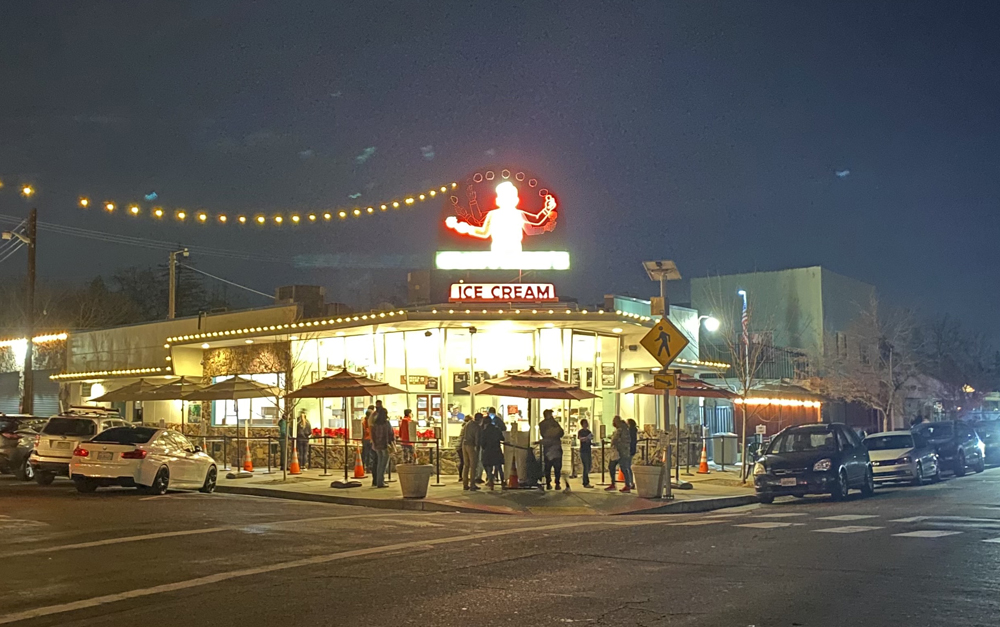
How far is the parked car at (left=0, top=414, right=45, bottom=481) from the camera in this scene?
82.4 ft

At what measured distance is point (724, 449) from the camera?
3145 centimetres

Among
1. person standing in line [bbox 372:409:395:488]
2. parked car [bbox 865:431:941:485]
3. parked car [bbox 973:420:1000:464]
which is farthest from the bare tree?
person standing in line [bbox 372:409:395:488]

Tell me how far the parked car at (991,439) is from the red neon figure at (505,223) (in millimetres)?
17726

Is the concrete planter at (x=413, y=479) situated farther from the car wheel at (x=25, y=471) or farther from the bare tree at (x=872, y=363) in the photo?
the bare tree at (x=872, y=363)

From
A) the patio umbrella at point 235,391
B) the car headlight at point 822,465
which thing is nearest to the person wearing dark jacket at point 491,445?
the car headlight at point 822,465

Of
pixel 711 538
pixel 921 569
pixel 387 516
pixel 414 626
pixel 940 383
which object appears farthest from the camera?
pixel 940 383

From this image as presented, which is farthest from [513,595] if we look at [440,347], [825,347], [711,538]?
[825,347]

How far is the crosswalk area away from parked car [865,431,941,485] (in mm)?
8288

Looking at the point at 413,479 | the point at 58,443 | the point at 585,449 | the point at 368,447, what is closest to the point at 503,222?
the point at 585,449

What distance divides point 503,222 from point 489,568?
2129 centimetres

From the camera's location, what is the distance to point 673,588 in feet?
31.6

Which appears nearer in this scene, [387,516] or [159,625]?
[159,625]

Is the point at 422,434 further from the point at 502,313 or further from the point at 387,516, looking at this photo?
the point at 387,516

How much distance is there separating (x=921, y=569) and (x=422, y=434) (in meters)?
20.0
